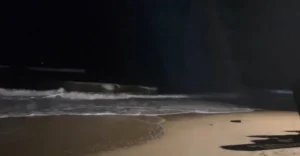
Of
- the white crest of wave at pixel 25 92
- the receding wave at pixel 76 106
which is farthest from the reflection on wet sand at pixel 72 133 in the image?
the white crest of wave at pixel 25 92

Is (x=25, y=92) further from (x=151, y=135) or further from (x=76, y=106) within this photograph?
(x=151, y=135)

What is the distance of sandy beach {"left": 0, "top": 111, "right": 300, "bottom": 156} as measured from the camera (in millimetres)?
7488

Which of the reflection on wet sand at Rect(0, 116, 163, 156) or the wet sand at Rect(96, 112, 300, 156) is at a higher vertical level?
the reflection on wet sand at Rect(0, 116, 163, 156)

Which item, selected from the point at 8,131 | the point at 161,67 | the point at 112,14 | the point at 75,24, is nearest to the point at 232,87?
the point at 161,67

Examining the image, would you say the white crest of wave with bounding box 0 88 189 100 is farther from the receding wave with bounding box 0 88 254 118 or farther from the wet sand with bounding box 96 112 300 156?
the wet sand with bounding box 96 112 300 156

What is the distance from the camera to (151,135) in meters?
9.23

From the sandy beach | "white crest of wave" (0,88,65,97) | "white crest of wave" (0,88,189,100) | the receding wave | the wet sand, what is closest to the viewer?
the wet sand

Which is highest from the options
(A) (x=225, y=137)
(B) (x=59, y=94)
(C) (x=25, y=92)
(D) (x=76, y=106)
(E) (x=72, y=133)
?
(C) (x=25, y=92)

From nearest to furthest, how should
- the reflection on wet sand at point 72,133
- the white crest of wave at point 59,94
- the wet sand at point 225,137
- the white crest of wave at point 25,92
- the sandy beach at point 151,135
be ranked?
the wet sand at point 225,137 < the sandy beach at point 151,135 < the reflection on wet sand at point 72,133 < the white crest of wave at point 59,94 < the white crest of wave at point 25,92

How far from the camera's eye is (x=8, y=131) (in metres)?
9.51

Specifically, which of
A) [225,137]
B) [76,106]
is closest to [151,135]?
[225,137]

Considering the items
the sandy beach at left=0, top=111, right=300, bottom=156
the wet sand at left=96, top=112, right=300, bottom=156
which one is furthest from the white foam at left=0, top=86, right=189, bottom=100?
the wet sand at left=96, top=112, right=300, bottom=156

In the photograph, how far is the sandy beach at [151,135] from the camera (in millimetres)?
7488

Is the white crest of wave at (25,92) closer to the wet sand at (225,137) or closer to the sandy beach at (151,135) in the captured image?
the sandy beach at (151,135)
